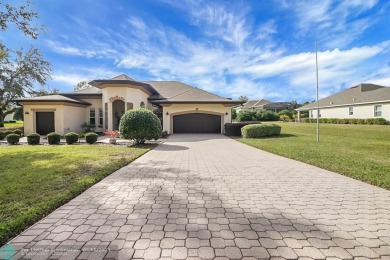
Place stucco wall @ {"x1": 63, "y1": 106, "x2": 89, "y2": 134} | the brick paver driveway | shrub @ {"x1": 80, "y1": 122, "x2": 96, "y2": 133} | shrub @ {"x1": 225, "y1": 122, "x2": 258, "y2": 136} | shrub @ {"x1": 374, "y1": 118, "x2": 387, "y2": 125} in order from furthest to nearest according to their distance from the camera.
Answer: shrub @ {"x1": 374, "y1": 118, "x2": 387, "y2": 125}, shrub @ {"x1": 80, "y1": 122, "x2": 96, "y2": 133}, stucco wall @ {"x1": 63, "y1": 106, "x2": 89, "y2": 134}, shrub @ {"x1": 225, "y1": 122, "x2": 258, "y2": 136}, the brick paver driveway

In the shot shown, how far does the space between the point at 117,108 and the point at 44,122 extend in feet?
21.8

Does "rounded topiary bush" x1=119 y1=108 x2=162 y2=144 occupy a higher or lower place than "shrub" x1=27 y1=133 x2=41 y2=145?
higher

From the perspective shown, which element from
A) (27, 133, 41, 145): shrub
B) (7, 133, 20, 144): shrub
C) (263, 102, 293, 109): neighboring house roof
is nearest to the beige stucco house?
(7, 133, 20, 144): shrub

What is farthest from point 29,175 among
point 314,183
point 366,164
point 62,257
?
point 366,164

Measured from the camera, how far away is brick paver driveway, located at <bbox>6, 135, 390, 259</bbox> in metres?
2.75

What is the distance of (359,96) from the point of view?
30.9m

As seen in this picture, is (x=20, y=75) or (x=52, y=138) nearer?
(x=52, y=138)

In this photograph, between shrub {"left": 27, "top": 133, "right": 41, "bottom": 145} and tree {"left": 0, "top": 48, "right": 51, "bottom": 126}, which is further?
tree {"left": 0, "top": 48, "right": 51, "bottom": 126}

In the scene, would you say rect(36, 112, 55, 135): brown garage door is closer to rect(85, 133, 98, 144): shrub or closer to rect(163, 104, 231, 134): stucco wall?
rect(85, 133, 98, 144): shrub

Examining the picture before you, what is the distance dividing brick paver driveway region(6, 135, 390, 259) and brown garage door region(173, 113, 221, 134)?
16.5m

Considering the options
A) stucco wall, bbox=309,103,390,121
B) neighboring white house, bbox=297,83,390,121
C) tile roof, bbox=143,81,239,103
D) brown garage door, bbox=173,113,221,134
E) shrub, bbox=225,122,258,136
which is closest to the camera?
Result: shrub, bbox=225,122,258,136

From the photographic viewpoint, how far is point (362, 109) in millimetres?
28797

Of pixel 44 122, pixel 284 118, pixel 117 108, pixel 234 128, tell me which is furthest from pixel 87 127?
pixel 284 118

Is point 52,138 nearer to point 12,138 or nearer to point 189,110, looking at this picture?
point 12,138
